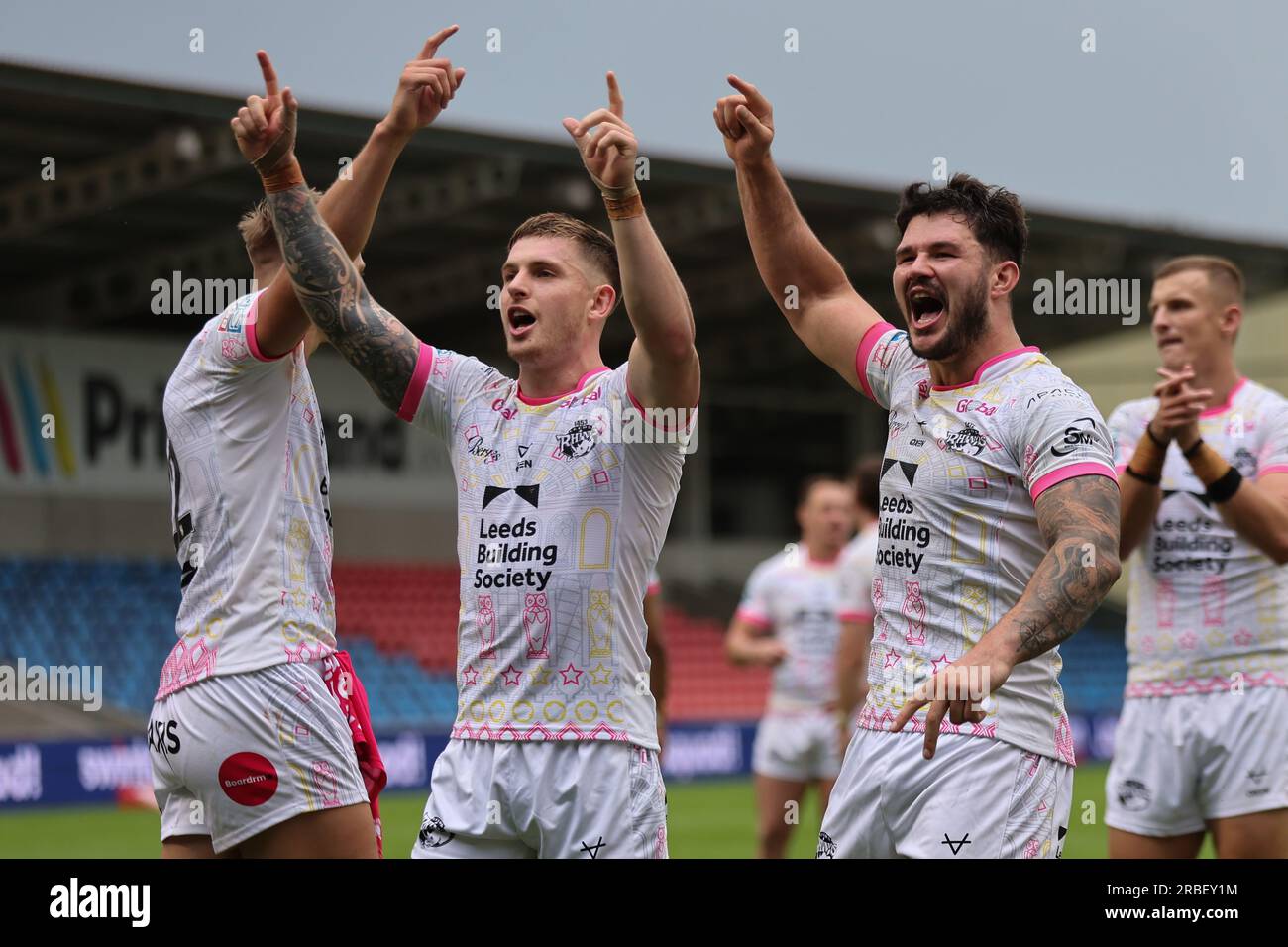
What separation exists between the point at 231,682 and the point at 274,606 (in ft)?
0.74

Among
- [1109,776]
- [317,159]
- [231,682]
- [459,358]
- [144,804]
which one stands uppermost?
[317,159]

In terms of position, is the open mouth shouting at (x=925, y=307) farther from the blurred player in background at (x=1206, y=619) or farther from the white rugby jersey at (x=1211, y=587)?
the white rugby jersey at (x=1211, y=587)

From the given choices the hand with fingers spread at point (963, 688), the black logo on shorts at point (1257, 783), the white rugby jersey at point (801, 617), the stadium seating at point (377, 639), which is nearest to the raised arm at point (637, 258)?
the hand with fingers spread at point (963, 688)

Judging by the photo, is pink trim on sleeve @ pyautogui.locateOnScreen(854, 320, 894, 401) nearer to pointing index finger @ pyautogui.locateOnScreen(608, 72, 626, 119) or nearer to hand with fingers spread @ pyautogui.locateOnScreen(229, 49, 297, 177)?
pointing index finger @ pyautogui.locateOnScreen(608, 72, 626, 119)

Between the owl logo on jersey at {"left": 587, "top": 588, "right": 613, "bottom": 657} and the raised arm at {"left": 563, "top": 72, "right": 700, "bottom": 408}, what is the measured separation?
0.58m

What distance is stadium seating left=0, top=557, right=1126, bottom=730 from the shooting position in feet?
67.7

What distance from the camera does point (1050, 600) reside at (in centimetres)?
352

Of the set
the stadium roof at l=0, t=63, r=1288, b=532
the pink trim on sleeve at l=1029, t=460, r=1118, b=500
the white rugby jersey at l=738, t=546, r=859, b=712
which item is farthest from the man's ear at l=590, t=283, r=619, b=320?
the stadium roof at l=0, t=63, r=1288, b=532

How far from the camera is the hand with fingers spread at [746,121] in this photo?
439cm

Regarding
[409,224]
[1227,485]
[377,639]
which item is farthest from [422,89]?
[377,639]
